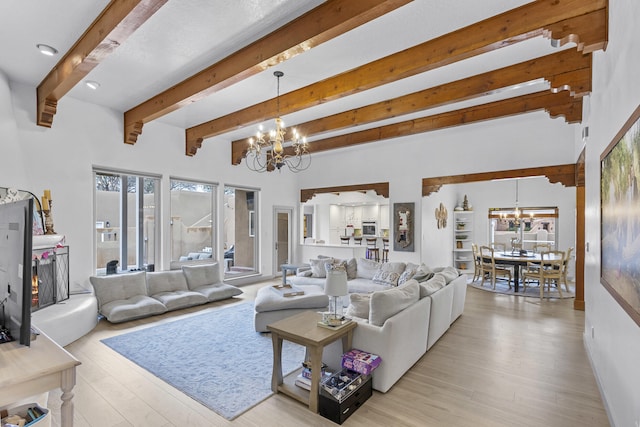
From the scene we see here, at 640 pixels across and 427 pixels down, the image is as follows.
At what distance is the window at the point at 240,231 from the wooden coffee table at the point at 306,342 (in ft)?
16.8

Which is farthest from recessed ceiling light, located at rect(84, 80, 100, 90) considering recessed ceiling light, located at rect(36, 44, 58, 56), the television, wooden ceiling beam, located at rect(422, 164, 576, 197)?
wooden ceiling beam, located at rect(422, 164, 576, 197)

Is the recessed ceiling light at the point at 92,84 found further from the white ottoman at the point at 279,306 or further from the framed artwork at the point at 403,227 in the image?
the framed artwork at the point at 403,227

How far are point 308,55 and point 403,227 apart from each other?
5.12 meters

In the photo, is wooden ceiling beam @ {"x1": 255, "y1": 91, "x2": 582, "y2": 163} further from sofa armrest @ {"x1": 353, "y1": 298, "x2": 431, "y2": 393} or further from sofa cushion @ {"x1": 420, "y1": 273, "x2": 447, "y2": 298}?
sofa armrest @ {"x1": 353, "y1": 298, "x2": 431, "y2": 393}

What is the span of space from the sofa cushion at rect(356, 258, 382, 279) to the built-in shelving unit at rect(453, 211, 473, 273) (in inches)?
194

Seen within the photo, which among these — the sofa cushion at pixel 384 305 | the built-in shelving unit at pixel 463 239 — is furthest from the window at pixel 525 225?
the sofa cushion at pixel 384 305

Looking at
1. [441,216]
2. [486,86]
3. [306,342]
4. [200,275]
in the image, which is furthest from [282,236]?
[306,342]

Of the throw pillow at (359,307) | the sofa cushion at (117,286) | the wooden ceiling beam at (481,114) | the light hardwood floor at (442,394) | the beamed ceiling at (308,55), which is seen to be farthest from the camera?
the sofa cushion at (117,286)

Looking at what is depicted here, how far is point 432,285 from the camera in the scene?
405 centimetres

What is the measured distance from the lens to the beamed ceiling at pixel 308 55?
2.75 metres

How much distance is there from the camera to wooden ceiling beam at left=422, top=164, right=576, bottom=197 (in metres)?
5.95

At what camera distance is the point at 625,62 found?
2.00m

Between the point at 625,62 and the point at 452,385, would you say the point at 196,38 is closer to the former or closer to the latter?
the point at 625,62

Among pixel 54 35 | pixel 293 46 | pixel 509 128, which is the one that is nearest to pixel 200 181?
pixel 54 35
